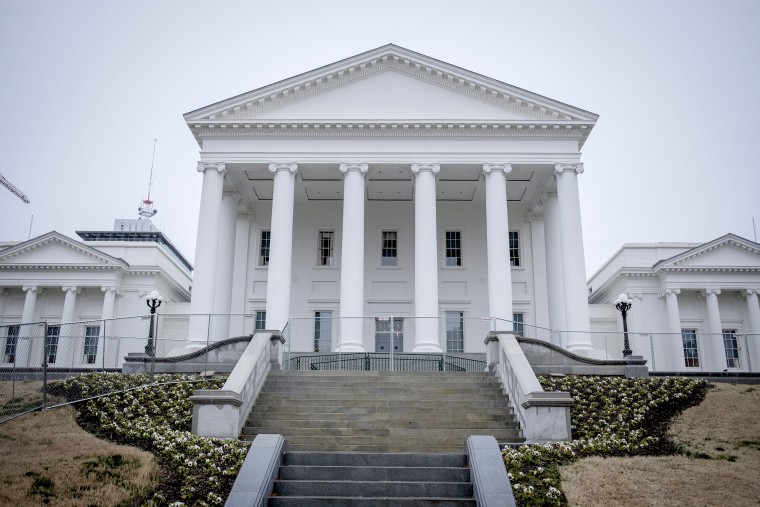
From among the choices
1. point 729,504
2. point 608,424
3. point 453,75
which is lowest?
point 729,504

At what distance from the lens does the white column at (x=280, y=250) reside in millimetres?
29906

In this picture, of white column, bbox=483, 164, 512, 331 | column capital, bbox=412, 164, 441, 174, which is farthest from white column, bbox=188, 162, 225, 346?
white column, bbox=483, 164, 512, 331

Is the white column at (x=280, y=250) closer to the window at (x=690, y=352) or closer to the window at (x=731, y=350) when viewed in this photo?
the window at (x=690, y=352)

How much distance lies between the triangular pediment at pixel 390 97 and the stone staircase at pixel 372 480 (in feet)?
68.2

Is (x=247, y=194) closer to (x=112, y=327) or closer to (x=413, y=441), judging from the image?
(x=112, y=327)

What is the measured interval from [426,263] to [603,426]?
578 inches

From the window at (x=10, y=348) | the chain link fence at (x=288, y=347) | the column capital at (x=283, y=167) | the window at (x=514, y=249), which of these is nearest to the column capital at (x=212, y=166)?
the column capital at (x=283, y=167)

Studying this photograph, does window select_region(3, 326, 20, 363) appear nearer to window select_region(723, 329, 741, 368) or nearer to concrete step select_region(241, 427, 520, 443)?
concrete step select_region(241, 427, 520, 443)

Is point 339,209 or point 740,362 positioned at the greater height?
point 339,209

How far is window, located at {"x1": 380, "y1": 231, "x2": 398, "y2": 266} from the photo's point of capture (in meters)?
37.4

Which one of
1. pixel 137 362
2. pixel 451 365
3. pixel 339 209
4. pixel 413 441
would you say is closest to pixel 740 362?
pixel 451 365

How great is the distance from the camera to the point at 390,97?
3259 cm

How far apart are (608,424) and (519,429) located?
81.0 inches

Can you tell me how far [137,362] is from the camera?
21938 millimetres
